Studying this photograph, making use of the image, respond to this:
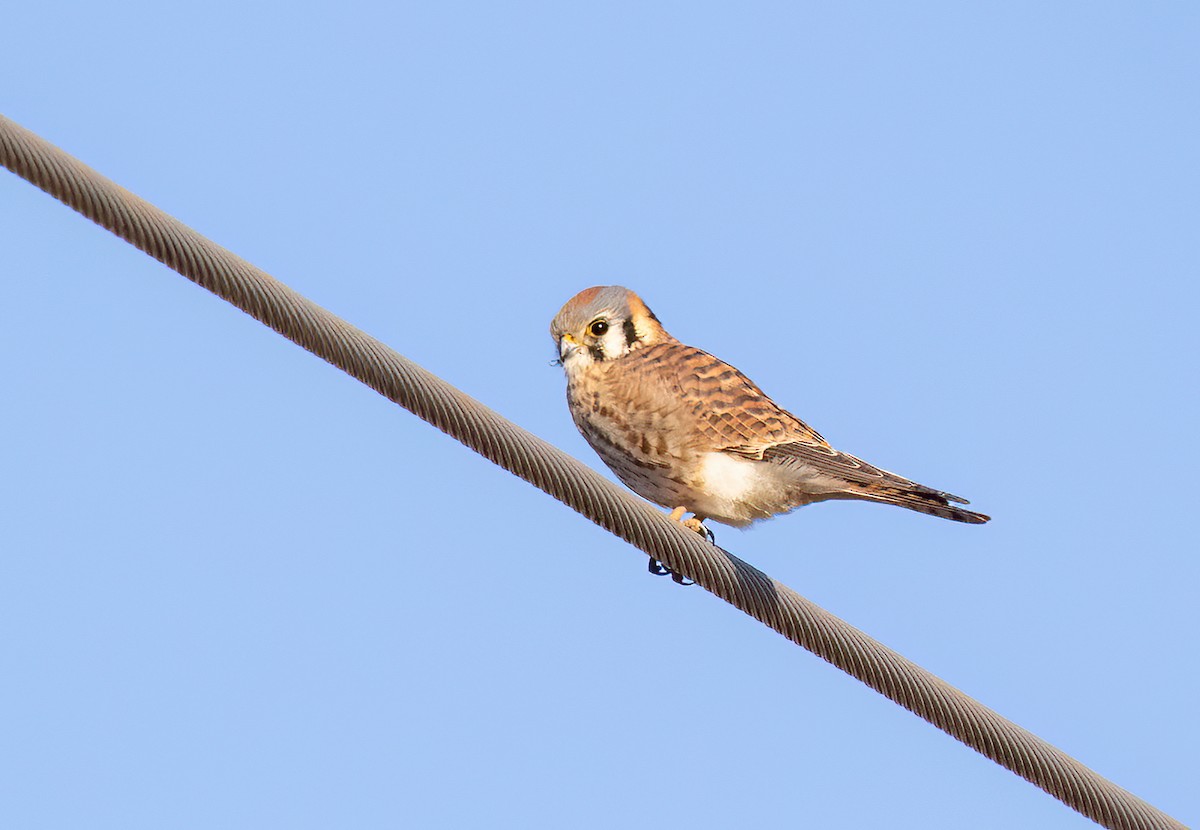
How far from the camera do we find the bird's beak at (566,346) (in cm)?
643

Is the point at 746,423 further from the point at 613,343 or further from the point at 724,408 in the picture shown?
the point at 613,343

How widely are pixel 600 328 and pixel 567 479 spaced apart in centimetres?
244

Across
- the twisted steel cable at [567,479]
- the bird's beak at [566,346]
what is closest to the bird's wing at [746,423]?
the bird's beak at [566,346]

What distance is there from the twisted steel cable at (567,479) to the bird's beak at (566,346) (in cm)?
193

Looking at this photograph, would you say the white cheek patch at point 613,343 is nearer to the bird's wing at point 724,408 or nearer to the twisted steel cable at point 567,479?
the bird's wing at point 724,408

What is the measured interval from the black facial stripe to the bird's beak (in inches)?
8.1

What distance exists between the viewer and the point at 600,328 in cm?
645

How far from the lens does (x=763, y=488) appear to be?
6.04 m

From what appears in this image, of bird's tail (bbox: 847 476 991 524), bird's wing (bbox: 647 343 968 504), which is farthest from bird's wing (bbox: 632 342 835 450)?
bird's tail (bbox: 847 476 991 524)

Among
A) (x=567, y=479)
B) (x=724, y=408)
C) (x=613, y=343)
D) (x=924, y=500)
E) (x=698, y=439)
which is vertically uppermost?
(x=613, y=343)

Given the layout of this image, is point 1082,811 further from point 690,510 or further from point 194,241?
point 194,241

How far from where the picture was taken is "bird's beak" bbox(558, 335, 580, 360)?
6.43m

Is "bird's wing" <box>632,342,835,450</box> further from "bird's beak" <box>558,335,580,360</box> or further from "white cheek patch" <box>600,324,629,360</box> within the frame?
"bird's beak" <box>558,335,580,360</box>

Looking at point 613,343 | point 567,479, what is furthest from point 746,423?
point 567,479
